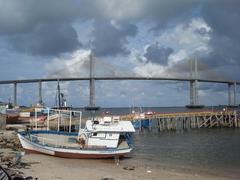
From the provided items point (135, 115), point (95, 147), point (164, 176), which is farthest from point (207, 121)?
point (164, 176)

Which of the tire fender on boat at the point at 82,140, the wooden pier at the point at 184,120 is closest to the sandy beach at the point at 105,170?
the tire fender on boat at the point at 82,140

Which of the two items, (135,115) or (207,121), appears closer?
(135,115)

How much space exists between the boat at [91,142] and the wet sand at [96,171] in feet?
1.79

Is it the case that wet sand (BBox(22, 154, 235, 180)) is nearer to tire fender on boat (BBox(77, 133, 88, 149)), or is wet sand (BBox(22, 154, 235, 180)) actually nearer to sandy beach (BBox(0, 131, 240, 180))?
sandy beach (BBox(0, 131, 240, 180))

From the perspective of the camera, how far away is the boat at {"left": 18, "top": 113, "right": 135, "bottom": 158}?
26.5m

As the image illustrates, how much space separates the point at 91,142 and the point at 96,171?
20.5 ft

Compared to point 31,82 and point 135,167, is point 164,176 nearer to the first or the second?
point 135,167

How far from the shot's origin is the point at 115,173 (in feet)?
69.1

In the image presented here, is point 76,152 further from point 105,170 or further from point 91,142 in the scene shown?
point 105,170

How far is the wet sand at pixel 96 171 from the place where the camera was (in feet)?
63.5

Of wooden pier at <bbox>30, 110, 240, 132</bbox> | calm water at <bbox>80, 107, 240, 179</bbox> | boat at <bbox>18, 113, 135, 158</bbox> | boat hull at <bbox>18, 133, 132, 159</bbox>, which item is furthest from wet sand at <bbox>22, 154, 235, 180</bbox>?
wooden pier at <bbox>30, 110, 240, 132</bbox>

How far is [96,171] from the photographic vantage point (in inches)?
842

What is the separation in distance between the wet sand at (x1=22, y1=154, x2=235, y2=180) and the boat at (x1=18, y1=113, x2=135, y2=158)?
55cm

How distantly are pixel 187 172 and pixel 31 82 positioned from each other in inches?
3516
